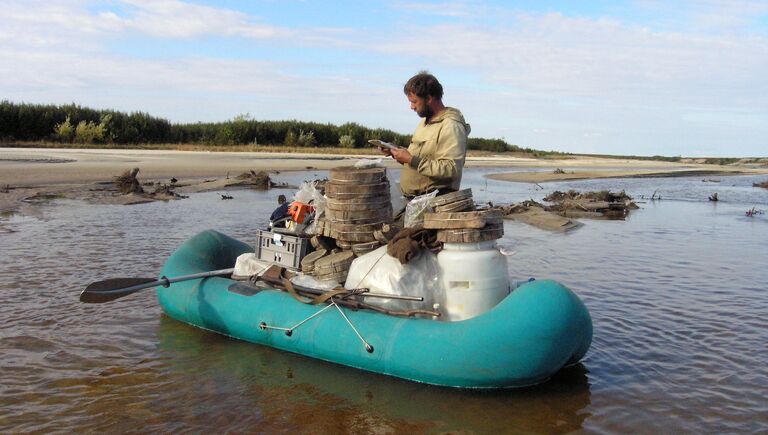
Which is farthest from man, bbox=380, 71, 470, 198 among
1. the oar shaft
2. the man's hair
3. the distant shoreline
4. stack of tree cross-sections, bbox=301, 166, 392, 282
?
the distant shoreline

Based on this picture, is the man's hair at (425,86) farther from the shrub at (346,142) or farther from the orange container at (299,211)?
the shrub at (346,142)

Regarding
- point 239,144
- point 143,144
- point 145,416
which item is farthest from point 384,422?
point 239,144

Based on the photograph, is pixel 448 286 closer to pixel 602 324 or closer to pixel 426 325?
pixel 426 325

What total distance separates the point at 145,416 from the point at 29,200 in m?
12.2

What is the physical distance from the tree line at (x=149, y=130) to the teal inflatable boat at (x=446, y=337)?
3165 cm

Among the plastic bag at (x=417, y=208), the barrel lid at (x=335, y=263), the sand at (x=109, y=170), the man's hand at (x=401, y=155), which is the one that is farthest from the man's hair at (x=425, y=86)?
the sand at (x=109, y=170)

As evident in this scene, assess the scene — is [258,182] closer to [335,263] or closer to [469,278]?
[335,263]

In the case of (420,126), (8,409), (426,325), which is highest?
(420,126)

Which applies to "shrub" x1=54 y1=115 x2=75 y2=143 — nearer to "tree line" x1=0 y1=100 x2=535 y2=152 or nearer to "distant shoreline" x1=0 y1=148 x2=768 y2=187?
"tree line" x1=0 y1=100 x2=535 y2=152

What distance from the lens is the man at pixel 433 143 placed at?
227 inches

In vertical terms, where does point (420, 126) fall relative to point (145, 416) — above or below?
above

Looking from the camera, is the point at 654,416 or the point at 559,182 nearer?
the point at 654,416

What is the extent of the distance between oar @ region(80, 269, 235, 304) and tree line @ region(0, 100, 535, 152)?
99.5 feet

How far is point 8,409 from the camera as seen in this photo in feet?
15.8
